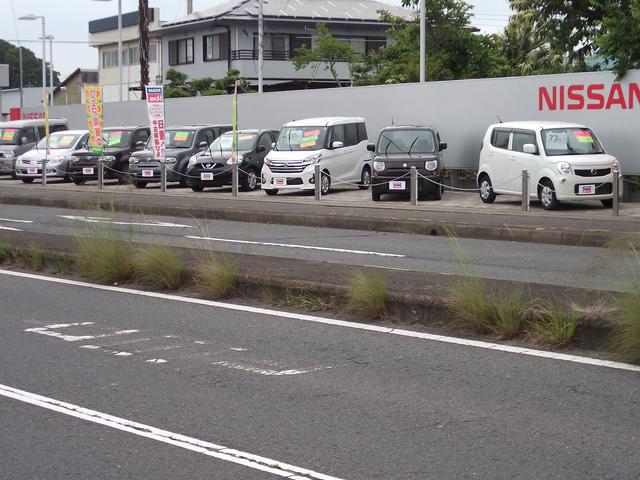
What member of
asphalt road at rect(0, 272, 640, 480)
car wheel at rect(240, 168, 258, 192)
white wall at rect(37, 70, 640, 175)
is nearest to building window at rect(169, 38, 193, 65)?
white wall at rect(37, 70, 640, 175)

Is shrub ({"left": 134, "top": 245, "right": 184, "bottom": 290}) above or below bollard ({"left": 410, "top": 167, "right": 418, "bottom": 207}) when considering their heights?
below

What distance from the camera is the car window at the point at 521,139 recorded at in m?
21.7

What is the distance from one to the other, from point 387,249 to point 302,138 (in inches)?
460

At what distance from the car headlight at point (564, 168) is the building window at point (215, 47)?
4176 cm

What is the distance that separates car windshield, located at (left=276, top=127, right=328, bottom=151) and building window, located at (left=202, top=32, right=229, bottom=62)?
3427 cm

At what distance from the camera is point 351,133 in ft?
90.3

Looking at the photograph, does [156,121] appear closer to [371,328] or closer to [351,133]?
[351,133]

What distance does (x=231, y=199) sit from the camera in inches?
992

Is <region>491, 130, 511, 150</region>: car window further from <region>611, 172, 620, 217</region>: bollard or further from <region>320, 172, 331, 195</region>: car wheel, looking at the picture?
<region>320, 172, 331, 195</region>: car wheel

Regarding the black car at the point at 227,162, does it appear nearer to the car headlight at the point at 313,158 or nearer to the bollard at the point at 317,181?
the car headlight at the point at 313,158

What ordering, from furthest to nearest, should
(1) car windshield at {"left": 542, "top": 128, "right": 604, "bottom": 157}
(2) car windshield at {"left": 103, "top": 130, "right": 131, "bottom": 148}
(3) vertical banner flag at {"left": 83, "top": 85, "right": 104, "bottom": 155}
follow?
(2) car windshield at {"left": 103, "top": 130, "right": 131, "bottom": 148}
(3) vertical banner flag at {"left": 83, "top": 85, "right": 104, "bottom": 155}
(1) car windshield at {"left": 542, "top": 128, "right": 604, "bottom": 157}

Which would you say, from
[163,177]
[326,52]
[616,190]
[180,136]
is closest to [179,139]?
[180,136]

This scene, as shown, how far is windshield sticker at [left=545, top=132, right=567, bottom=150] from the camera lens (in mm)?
21297

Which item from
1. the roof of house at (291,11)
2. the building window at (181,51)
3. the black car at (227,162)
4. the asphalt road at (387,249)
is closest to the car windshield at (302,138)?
the black car at (227,162)
